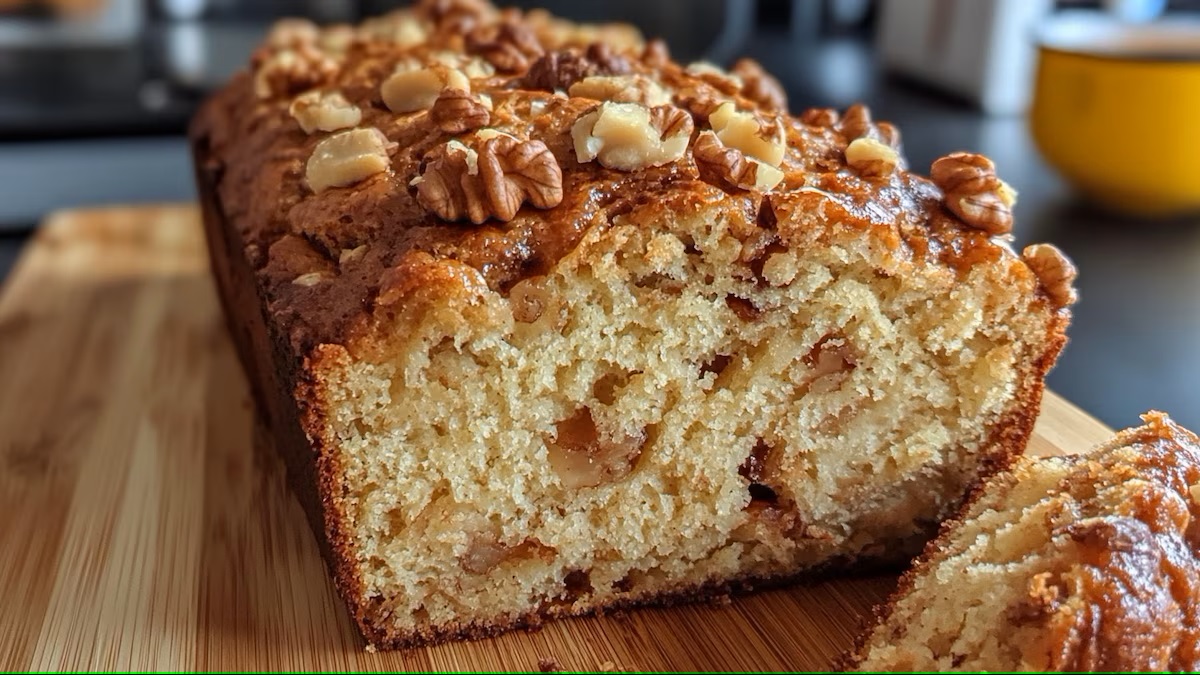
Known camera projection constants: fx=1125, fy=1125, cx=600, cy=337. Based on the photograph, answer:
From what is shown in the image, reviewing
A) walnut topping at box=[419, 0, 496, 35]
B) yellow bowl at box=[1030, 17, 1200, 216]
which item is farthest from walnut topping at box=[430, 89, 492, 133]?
yellow bowl at box=[1030, 17, 1200, 216]

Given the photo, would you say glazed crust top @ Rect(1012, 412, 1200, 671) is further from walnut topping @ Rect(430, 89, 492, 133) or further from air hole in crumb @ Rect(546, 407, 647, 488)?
walnut topping @ Rect(430, 89, 492, 133)

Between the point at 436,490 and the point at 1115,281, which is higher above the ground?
the point at 436,490

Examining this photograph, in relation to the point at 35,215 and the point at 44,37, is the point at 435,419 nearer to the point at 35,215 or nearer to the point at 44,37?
the point at 35,215

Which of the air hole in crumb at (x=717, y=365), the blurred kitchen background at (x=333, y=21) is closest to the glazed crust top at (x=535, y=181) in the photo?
the air hole in crumb at (x=717, y=365)

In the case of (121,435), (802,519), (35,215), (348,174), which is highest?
(348,174)

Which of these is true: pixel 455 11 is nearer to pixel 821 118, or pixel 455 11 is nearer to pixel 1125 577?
pixel 821 118

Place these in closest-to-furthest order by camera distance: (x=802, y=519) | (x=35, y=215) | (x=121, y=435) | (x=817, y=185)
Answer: (x=817, y=185), (x=802, y=519), (x=121, y=435), (x=35, y=215)

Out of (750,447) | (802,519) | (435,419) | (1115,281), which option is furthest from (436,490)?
(1115,281)
